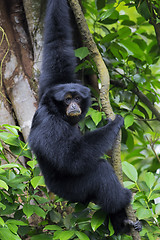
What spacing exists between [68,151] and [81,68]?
141cm

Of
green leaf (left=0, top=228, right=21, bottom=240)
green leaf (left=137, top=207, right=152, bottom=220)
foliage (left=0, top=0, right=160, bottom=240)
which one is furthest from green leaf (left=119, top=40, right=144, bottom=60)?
green leaf (left=0, top=228, right=21, bottom=240)

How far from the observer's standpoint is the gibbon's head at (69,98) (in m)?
3.69

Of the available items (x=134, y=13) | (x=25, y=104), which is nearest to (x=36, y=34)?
(x=25, y=104)

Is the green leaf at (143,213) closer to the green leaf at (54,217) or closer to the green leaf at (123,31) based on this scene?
the green leaf at (54,217)

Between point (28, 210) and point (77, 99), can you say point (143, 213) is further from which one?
point (77, 99)

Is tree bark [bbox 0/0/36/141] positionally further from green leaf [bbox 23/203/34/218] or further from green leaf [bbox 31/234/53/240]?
green leaf [bbox 31/234/53/240]

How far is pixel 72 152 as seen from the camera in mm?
3445

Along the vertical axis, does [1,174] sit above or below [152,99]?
above

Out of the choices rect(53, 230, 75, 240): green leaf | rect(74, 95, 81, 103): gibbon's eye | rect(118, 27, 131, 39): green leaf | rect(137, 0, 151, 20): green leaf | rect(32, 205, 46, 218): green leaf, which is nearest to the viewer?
rect(53, 230, 75, 240): green leaf

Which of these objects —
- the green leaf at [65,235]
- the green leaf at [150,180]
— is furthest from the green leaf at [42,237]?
the green leaf at [150,180]

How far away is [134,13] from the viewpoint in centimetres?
812

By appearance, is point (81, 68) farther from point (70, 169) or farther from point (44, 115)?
point (70, 169)

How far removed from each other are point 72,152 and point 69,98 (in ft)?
2.28

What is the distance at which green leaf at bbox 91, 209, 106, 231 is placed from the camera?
300 centimetres
